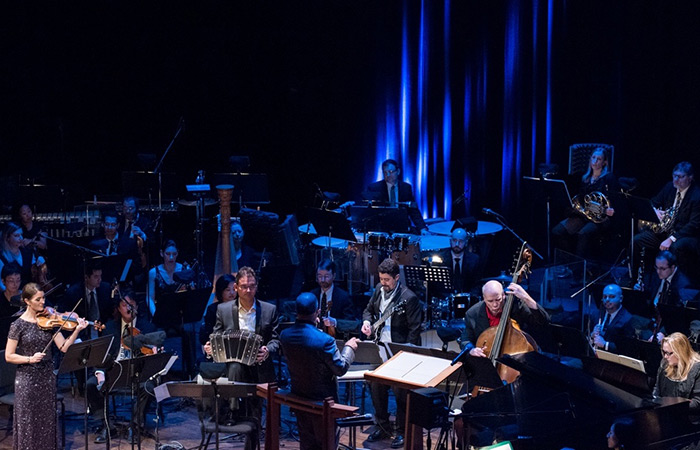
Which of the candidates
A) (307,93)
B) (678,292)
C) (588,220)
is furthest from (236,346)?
(307,93)

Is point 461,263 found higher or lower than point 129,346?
higher

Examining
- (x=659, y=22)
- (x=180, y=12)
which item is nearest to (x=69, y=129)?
(x=180, y=12)

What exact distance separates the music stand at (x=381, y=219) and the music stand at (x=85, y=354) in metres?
4.47

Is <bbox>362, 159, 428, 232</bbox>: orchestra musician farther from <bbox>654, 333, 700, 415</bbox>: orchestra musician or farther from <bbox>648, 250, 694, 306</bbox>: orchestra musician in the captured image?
<bbox>654, 333, 700, 415</bbox>: orchestra musician

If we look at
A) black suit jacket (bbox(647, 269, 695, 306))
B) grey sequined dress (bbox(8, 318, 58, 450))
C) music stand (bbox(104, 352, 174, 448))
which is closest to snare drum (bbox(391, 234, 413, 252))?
black suit jacket (bbox(647, 269, 695, 306))

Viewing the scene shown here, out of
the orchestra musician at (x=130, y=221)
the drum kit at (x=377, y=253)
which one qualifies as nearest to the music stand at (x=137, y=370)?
the drum kit at (x=377, y=253)

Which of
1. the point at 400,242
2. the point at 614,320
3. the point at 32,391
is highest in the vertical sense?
the point at 400,242

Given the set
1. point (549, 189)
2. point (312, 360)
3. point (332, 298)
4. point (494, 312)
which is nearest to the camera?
point (312, 360)

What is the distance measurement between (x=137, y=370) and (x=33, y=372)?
870mm

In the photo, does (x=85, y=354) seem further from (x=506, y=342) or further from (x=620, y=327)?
(x=620, y=327)

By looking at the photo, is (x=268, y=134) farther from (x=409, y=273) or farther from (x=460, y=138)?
(x=409, y=273)

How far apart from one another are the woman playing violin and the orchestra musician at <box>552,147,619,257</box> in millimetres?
6730

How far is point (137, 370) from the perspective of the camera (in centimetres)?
825

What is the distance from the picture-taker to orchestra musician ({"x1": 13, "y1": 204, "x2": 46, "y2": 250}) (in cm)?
1201
